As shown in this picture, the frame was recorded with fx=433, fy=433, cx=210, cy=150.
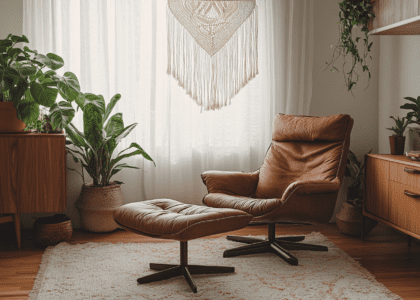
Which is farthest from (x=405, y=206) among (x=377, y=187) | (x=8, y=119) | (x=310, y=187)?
(x=8, y=119)

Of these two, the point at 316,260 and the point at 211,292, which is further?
the point at 316,260

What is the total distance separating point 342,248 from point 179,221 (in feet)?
4.61

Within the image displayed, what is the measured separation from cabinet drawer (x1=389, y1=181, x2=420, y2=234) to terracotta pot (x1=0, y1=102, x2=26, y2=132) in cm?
253

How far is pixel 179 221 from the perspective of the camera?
2127 mm

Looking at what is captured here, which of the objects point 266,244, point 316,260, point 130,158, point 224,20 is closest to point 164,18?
point 224,20

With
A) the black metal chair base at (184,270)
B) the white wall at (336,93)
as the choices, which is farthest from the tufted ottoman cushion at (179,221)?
the white wall at (336,93)

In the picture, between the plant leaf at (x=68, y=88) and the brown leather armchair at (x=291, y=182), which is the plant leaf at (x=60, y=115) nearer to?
the plant leaf at (x=68, y=88)

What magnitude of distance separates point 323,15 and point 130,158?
2.04 metres

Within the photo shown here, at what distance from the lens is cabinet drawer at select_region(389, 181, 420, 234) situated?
255 centimetres

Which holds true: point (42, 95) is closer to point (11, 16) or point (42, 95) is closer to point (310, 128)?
point (11, 16)

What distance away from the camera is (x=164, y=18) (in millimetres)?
3514

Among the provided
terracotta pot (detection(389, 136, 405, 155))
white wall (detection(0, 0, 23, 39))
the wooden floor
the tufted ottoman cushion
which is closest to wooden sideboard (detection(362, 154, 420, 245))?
terracotta pot (detection(389, 136, 405, 155))

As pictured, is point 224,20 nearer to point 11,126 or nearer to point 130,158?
point 130,158

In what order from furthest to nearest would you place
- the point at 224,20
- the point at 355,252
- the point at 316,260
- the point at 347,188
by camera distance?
1. the point at 347,188
2. the point at 224,20
3. the point at 355,252
4. the point at 316,260
